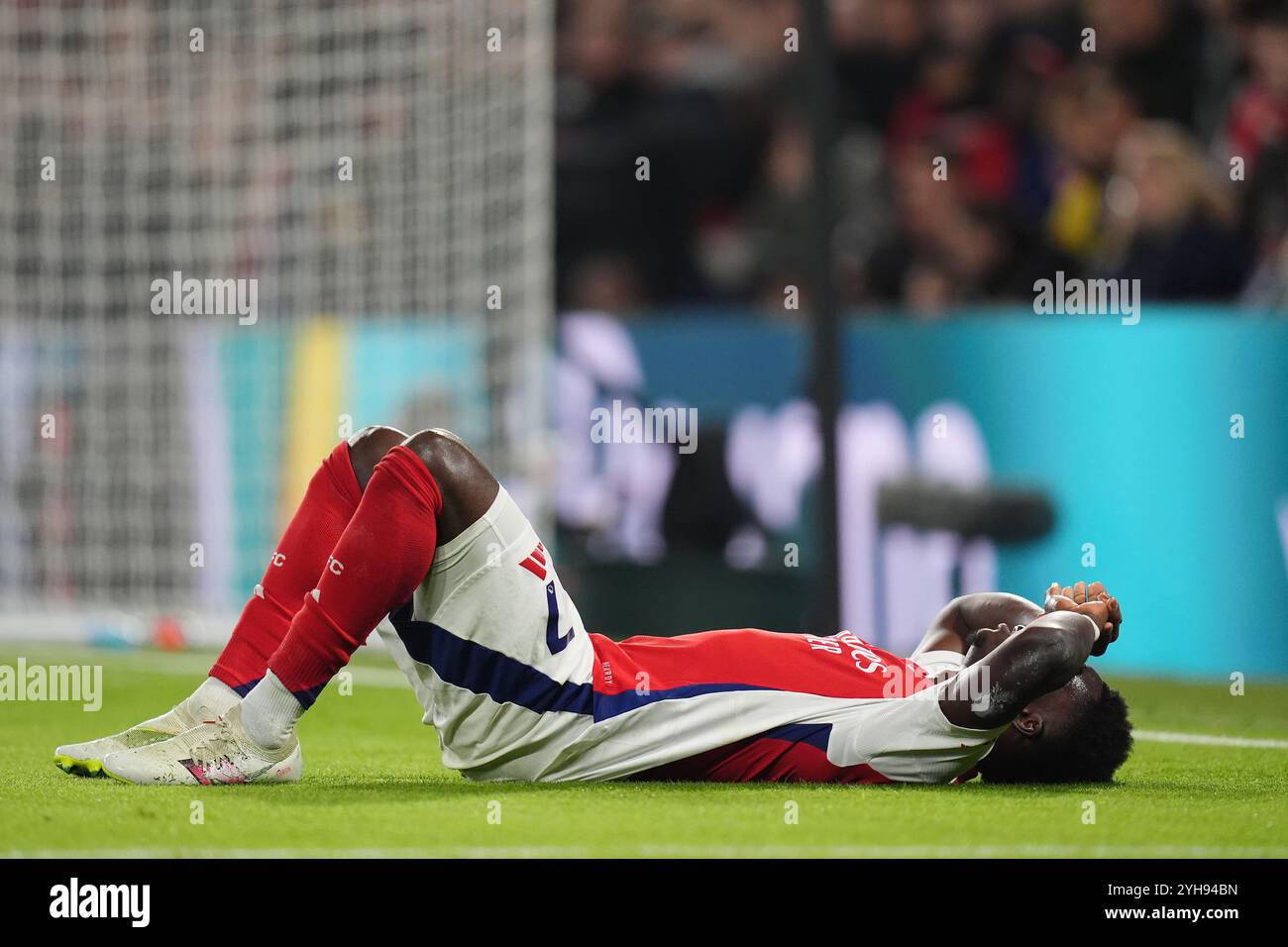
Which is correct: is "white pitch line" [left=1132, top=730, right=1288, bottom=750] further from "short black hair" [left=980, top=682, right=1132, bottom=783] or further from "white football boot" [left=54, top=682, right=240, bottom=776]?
"white football boot" [left=54, top=682, right=240, bottom=776]

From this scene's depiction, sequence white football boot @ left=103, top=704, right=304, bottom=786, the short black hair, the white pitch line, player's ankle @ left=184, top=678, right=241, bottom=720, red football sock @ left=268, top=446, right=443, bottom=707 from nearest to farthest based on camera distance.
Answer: red football sock @ left=268, top=446, right=443, bottom=707 → white football boot @ left=103, top=704, right=304, bottom=786 → player's ankle @ left=184, top=678, right=241, bottom=720 → the short black hair → the white pitch line

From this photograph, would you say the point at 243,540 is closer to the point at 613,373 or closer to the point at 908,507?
the point at 613,373

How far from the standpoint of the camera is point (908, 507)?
8.23m

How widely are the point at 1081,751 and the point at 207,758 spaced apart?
1.97 meters

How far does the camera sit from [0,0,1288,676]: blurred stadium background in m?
8.06

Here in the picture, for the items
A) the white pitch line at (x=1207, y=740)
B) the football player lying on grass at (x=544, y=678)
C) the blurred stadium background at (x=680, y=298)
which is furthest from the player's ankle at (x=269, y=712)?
the blurred stadium background at (x=680, y=298)

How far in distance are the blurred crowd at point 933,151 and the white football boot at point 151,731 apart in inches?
209

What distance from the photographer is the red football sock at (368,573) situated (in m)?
3.76

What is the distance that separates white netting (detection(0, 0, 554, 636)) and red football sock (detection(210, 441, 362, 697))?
501 centimetres

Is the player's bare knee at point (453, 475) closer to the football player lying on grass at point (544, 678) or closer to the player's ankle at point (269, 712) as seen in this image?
the football player lying on grass at point (544, 678)

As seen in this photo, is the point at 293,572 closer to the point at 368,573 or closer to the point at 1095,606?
the point at 368,573

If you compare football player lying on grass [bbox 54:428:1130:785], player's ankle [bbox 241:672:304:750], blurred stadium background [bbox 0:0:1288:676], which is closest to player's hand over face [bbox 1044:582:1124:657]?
football player lying on grass [bbox 54:428:1130:785]

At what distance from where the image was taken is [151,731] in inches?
166

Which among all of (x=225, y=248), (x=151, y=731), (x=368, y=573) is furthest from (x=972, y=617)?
(x=225, y=248)
